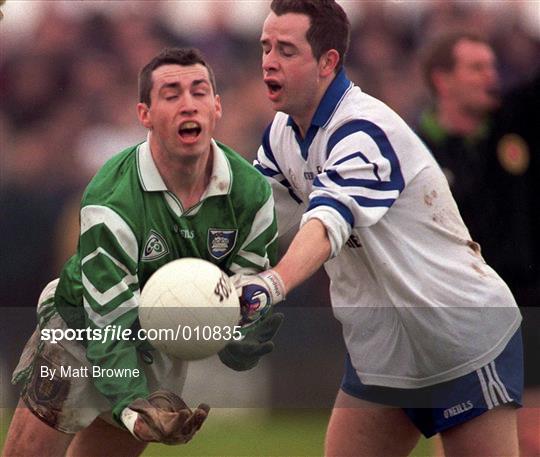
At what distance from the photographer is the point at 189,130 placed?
3947 millimetres

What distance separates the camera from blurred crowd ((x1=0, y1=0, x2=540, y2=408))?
5.52m

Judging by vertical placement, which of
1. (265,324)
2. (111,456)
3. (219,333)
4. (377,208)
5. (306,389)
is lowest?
(306,389)

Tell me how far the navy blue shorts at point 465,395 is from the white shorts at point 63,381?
70 centimetres

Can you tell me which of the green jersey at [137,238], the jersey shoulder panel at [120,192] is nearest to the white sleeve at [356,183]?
the green jersey at [137,238]

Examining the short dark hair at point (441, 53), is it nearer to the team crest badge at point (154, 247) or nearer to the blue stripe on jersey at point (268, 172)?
the blue stripe on jersey at point (268, 172)

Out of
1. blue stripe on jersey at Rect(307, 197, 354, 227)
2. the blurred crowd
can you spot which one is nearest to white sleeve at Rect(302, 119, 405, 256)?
blue stripe on jersey at Rect(307, 197, 354, 227)

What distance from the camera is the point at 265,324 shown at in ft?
14.0

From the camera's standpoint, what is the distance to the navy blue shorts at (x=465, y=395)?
400cm

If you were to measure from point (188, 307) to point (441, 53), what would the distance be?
2.30 metres

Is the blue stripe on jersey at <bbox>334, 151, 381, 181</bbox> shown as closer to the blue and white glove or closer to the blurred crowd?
the blue and white glove

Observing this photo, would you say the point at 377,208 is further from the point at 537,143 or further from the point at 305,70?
the point at 537,143

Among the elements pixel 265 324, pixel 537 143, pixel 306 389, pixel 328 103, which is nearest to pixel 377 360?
pixel 265 324

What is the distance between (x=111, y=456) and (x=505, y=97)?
235cm

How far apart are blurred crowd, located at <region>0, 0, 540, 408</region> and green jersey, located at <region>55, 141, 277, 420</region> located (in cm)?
157
